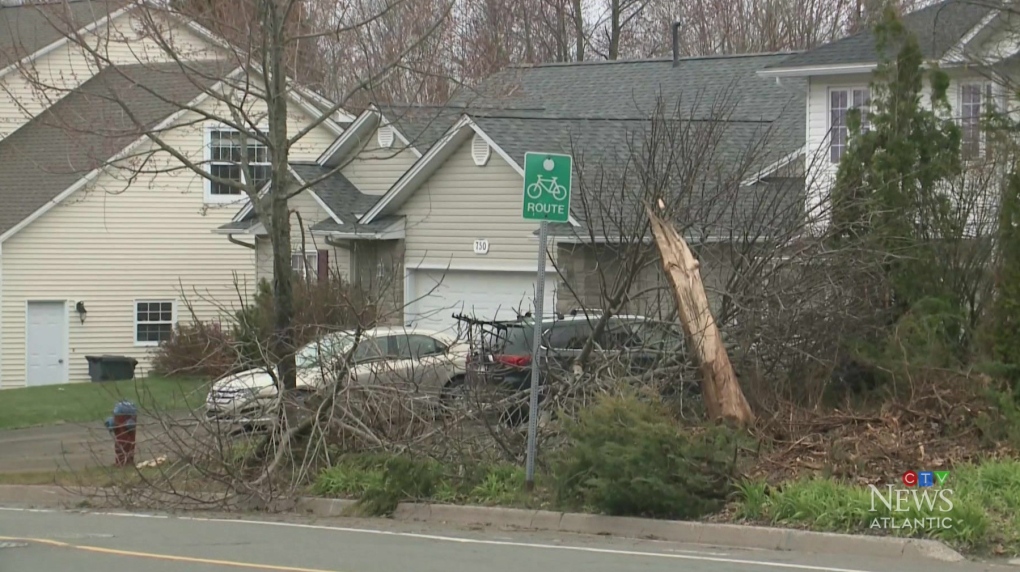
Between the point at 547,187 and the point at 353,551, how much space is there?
3.97 meters

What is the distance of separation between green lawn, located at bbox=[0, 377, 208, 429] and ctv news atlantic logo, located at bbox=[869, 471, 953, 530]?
13273mm

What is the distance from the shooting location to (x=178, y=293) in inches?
1337

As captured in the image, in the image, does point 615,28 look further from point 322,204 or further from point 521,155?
point 521,155

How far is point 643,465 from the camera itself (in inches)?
448

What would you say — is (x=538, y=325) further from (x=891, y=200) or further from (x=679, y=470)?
(x=891, y=200)

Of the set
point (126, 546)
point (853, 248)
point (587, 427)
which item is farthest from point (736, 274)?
point (126, 546)

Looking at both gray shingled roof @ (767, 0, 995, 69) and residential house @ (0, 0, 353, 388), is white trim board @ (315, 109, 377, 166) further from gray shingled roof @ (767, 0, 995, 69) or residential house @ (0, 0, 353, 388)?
gray shingled roof @ (767, 0, 995, 69)

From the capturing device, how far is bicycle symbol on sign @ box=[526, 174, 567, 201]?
40.6 feet

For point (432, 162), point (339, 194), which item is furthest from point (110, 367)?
point (432, 162)

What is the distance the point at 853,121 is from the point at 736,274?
2.30 m

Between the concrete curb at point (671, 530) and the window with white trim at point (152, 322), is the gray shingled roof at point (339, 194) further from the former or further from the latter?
the concrete curb at point (671, 530)

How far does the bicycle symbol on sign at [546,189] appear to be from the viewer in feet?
40.6

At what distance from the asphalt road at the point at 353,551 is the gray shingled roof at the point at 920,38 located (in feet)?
47.5

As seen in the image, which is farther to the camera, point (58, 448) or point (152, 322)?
point (152, 322)
